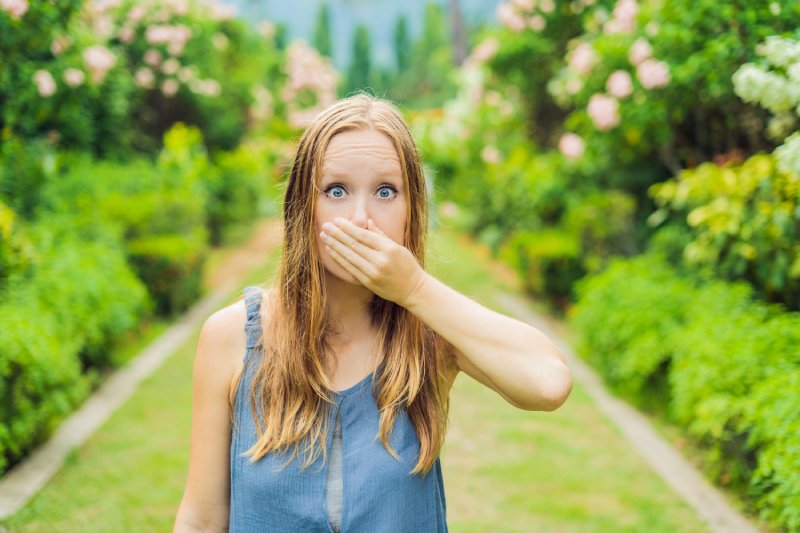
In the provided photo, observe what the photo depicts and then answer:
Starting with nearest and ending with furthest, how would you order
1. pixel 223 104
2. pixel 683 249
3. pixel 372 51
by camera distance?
pixel 683 249 < pixel 223 104 < pixel 372 51

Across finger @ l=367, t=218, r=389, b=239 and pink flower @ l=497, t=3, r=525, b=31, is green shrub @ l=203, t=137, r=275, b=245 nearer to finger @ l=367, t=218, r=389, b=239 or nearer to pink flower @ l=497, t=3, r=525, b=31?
pink flower @ l=497, t=3, r=525, b=31

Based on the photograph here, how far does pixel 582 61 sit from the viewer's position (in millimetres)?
7172

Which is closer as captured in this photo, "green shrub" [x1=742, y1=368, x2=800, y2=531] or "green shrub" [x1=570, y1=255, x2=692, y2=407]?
"green shrub" [x1=742, y1=368, x2=800, y2=531]

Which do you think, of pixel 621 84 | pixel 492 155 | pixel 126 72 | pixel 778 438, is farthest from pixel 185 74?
pixel 778 438

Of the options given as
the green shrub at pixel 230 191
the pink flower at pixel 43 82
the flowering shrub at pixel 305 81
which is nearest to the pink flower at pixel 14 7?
the pink flower at pixel 43 82

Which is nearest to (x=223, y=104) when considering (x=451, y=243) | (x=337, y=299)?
(x=451, y=243)

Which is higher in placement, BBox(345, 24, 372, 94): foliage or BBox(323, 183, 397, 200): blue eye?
BBox(345, 24, 372, 94): foliage

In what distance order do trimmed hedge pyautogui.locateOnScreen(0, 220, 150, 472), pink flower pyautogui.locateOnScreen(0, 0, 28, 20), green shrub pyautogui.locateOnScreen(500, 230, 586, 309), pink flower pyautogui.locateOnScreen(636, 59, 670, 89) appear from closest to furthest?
trimmed hedge pyautogui.locateOnScreen(0, 220, 150, 472) → pink flower pyautogui.locateOnScreen(0, 0, 28, 20) → pink flower pyautogui.locateOnScreen(636, 59, 670, 89) → green shrub pyautogui.locateOnScreen(500, 230, 586, 309)

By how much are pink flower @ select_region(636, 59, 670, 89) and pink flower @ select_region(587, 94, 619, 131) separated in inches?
24.4

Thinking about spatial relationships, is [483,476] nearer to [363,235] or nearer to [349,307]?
[349,307]

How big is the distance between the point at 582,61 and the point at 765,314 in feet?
10.6

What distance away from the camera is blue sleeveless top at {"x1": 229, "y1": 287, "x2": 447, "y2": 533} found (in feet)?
5.29

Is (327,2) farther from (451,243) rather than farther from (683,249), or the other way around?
(683,249)

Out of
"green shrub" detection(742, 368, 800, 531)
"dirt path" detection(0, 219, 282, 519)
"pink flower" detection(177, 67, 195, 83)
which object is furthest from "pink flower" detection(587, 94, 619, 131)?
"pink flower" detection(177, 67, 195, 83)
